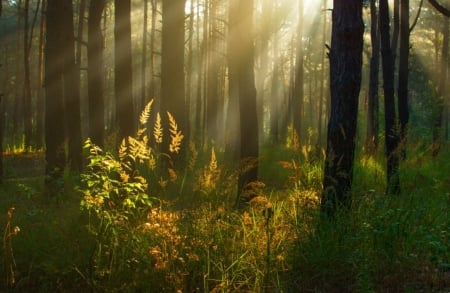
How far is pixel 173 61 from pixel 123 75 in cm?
206

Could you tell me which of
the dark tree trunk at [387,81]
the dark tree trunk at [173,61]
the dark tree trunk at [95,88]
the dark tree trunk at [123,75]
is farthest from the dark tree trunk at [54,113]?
the dark tree trunk at [387,81]

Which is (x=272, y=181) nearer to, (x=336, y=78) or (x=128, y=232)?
(x=336, y=78)

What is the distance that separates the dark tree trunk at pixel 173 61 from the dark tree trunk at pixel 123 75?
1137 mm

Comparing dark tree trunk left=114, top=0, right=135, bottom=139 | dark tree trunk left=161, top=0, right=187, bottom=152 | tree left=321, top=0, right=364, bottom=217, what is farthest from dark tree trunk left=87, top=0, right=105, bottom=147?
tree left=321, top=0, right=364, bottom=217

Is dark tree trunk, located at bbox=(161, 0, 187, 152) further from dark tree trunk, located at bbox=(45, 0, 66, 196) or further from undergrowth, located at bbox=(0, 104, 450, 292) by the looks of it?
undergrowth, located at bbox=(0, 104, 450, 292)

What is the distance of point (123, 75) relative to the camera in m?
8.75

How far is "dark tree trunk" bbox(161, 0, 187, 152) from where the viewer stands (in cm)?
1048

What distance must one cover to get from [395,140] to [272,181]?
2.68 metres

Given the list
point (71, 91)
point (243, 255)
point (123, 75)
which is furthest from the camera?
point (71, 91)

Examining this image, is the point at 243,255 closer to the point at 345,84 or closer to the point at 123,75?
the point at 345,84

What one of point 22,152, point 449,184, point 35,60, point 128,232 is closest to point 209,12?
point 22,152

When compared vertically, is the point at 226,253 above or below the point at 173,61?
below

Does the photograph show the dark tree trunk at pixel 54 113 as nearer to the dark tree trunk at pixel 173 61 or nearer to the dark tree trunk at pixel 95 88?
the dark tree trunk at pixel 95 88

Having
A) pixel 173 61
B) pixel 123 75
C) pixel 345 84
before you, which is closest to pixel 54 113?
pixel 123 75
